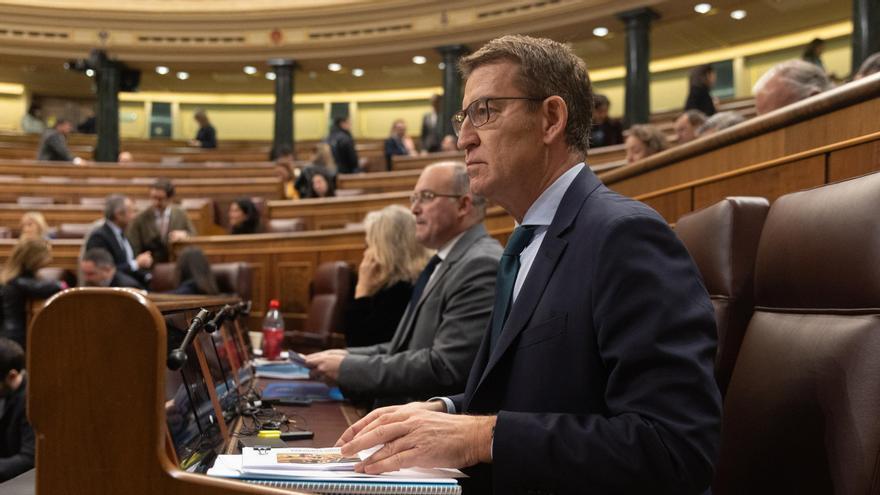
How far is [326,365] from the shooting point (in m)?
2.09

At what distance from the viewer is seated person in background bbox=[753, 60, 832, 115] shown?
275cm

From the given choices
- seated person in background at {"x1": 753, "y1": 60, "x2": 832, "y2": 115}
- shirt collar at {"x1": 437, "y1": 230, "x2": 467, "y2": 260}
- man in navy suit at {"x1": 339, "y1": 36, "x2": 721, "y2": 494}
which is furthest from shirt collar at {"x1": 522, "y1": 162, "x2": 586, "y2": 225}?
seated person in background at {"x1": 753, "y1": 60, "x2": 832, "y2": 115}

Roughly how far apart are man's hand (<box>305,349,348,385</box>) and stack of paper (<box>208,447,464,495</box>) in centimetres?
103

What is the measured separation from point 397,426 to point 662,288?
36 centimetres

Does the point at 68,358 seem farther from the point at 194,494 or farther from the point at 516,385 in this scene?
the point at 516,385

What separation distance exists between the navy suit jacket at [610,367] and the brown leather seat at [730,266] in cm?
34

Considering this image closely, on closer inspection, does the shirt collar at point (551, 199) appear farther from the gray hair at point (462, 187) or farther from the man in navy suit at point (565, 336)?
the gray hair at point (462, 187)

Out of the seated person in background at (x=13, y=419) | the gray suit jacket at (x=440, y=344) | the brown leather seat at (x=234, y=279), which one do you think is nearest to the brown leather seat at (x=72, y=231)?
the brown leather seat at (x=234, y=279)

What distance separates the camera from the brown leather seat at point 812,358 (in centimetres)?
93

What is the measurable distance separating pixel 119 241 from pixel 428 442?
4727 millimetres

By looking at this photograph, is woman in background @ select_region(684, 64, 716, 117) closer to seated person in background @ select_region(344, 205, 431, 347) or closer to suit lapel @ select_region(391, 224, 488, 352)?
seated person in background @ select_region(344, 205, 431, 347)

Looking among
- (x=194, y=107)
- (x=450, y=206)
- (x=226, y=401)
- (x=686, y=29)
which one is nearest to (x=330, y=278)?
(x=450, y=206)

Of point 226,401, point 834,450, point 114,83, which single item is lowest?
point 226,401

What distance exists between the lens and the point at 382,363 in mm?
2016
